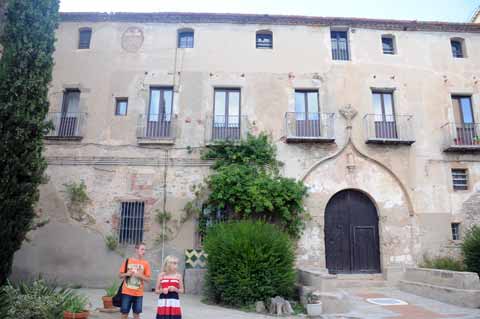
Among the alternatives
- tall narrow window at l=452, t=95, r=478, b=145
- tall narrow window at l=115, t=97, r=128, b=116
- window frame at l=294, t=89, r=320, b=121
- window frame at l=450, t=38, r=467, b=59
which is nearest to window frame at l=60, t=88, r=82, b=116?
tall narrow window at l=115, t=97, r=128, b=116

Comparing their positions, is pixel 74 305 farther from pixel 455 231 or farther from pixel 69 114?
pixel 455 231

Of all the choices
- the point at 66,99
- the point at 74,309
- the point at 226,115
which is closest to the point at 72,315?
the point at 74,309

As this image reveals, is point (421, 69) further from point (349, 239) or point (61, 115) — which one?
point (61, 115)

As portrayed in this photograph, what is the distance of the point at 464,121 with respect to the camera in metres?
14.7

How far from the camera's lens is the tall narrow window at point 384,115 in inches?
558

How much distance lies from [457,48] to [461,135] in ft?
13.6

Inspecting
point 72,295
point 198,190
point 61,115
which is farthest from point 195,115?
point 72,295

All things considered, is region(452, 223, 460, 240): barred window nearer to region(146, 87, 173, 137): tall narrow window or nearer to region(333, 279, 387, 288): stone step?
region(333, 279, 387, 288): stone step

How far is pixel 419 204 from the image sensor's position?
13.6m

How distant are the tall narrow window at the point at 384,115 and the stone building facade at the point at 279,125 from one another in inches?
2.1

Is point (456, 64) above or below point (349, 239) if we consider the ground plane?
above

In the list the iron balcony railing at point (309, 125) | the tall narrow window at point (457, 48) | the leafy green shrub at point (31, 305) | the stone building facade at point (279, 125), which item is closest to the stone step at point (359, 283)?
the stone building facade at point (279, 125)

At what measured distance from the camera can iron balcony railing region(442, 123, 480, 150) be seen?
13962mm

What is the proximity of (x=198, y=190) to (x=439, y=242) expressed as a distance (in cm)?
893
